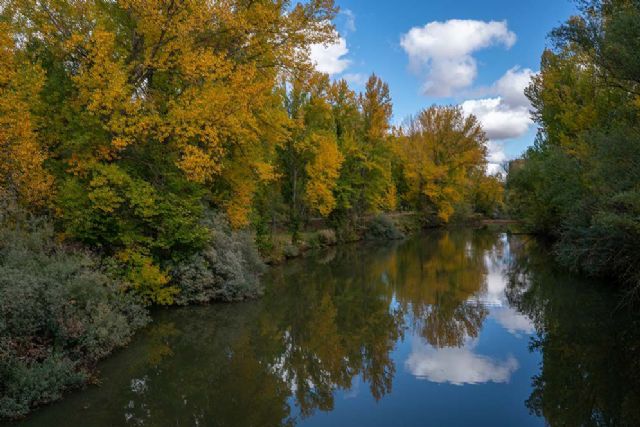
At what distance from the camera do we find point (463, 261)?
23.2 meters

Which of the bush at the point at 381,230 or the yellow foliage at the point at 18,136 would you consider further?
the bush at the point at 381,230

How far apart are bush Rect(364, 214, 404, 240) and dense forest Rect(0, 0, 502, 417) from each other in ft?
64.0

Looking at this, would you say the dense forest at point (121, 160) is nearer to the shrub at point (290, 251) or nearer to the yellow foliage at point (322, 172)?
the shrub at point (290, 251)

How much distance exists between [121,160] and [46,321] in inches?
239

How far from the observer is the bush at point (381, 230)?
1383 inches

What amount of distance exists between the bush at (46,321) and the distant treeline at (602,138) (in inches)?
416

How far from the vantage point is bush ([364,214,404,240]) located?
3512 centimetres

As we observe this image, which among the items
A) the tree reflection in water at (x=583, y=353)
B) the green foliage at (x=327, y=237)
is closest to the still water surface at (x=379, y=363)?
the tree reflection in water at (x=583, y=353)

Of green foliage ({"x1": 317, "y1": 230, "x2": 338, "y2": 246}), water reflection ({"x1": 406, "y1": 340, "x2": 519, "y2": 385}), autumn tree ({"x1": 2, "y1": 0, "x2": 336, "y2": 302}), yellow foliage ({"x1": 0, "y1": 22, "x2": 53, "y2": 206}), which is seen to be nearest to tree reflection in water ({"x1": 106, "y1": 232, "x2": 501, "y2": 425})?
water reflection ({"x1": 406, "y1": 340, "x2": 519, "y2": 385})

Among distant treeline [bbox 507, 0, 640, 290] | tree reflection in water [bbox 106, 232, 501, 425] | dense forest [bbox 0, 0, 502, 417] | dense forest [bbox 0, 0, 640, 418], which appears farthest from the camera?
distant treeline [bbox 507, 0, 640, 290]

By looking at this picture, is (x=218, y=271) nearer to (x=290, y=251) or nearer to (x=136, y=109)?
(x=136, y=109)

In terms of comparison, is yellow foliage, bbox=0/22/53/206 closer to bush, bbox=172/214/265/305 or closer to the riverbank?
the riverbank

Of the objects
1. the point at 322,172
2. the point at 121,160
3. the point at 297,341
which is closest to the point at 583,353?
the point at 297,341

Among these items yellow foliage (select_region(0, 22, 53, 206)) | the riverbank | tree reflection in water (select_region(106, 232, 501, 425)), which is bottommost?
tree reflection in water (select_region(106, 232, 501, 425))
